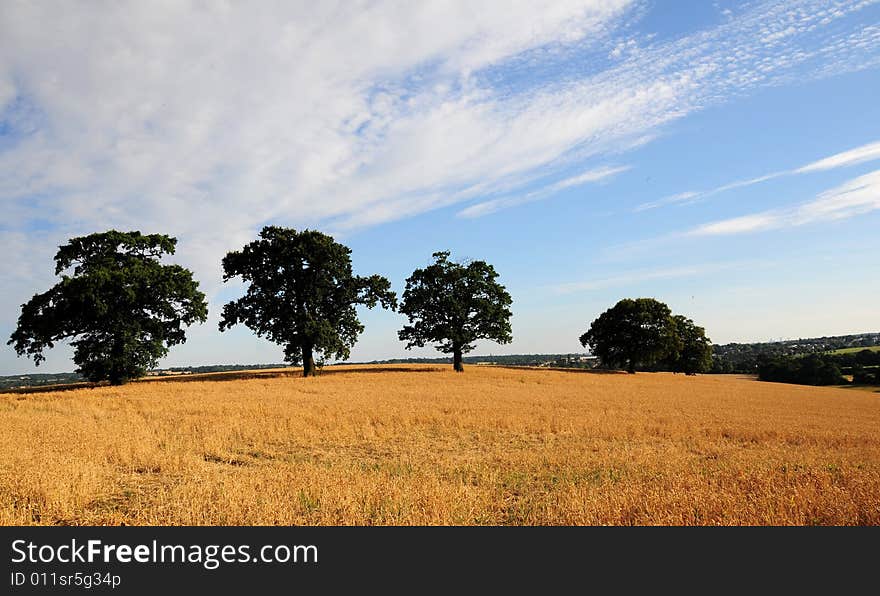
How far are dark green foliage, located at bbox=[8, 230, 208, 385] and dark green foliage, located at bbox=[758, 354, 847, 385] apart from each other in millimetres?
99690

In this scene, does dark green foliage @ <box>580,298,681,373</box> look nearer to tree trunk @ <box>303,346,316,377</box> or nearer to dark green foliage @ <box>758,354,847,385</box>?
dark green foliage @ <box>758,354,847,385</box>

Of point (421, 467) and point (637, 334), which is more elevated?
point (637, 334)

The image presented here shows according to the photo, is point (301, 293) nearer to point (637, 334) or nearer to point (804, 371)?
point (637, 334)

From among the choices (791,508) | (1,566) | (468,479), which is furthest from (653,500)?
(1,566)

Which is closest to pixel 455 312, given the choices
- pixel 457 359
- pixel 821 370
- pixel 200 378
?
pixel 457 359

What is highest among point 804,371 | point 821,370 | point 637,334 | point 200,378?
point 637,334

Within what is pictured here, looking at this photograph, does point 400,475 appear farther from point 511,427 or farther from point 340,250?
point 340,250

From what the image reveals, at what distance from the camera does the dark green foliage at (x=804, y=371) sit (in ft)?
284

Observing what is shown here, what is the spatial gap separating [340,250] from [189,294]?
40.0 ft

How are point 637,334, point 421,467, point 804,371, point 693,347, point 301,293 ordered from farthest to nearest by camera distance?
point 804,371 → point 693,347 → point 637,334 → point 301,293 → point 421,467

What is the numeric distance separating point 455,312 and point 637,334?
3076 cm

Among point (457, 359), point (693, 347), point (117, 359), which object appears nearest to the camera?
point (117, 359)

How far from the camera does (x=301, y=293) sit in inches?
1618

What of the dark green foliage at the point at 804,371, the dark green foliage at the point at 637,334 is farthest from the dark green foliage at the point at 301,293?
the dark green foliage at the point at 804,371
